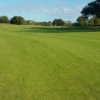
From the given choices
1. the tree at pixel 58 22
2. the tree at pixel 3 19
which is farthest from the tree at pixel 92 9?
the tree at pixel 58 22

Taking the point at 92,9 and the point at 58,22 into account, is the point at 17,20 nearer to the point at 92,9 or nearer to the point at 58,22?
the point at 58,22

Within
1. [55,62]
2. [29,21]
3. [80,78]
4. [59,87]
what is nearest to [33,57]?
[55,62]

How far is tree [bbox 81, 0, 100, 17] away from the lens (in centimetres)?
7950

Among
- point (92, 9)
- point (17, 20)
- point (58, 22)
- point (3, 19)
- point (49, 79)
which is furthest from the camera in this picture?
point (58, 22)

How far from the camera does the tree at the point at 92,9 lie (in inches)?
3130

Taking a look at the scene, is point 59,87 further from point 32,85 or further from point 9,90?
point 9,90

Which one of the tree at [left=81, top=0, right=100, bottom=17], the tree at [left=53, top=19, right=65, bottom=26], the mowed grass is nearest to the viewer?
the mowed grass

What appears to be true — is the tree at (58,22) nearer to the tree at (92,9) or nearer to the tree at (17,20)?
the tree at (17,20)

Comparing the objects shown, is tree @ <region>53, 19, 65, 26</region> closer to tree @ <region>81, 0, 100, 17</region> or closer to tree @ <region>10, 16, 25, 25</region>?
tree @ <region>10, 16, 25, 25</region>

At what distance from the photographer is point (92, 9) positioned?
8025 cm

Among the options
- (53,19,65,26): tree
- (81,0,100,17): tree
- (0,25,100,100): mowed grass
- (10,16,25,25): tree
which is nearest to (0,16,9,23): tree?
(10,16,25,25): tree

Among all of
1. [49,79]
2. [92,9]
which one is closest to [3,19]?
[92,9]

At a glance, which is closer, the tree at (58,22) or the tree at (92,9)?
the tree at (92,9)

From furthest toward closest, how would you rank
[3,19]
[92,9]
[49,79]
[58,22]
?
[58,22] → [3,19] → [92,9] → [49,79]
